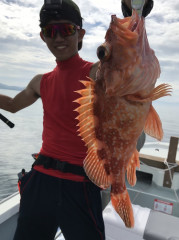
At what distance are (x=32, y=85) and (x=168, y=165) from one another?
371cm

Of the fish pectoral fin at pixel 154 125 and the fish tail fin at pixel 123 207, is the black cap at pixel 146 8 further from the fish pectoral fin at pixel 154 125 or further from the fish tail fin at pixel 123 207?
the fish tail fin at pixel 123 207

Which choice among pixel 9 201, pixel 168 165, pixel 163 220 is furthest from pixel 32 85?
pixel 168 165

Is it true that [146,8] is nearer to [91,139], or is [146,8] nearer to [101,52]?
[101,52]

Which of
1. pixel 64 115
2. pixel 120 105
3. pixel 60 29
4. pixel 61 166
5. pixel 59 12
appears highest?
pixel 59 12

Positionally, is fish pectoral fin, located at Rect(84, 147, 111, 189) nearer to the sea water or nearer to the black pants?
the black pants

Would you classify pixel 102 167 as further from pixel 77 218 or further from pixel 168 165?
pixel 168 165

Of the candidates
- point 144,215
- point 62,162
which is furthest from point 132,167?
point 144,215

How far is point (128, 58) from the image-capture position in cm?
119

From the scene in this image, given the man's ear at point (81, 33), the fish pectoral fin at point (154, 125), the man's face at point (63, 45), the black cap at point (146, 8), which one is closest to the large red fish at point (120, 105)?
the fish pectoral fin at point (154, 125)

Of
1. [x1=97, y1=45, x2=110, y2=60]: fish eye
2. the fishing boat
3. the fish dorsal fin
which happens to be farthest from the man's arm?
the fishing boat

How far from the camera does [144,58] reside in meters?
1.19

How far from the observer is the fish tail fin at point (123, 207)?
1.47m

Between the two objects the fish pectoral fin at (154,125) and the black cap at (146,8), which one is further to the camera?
the black cap at (146,8)

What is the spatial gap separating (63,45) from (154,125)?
122cm
